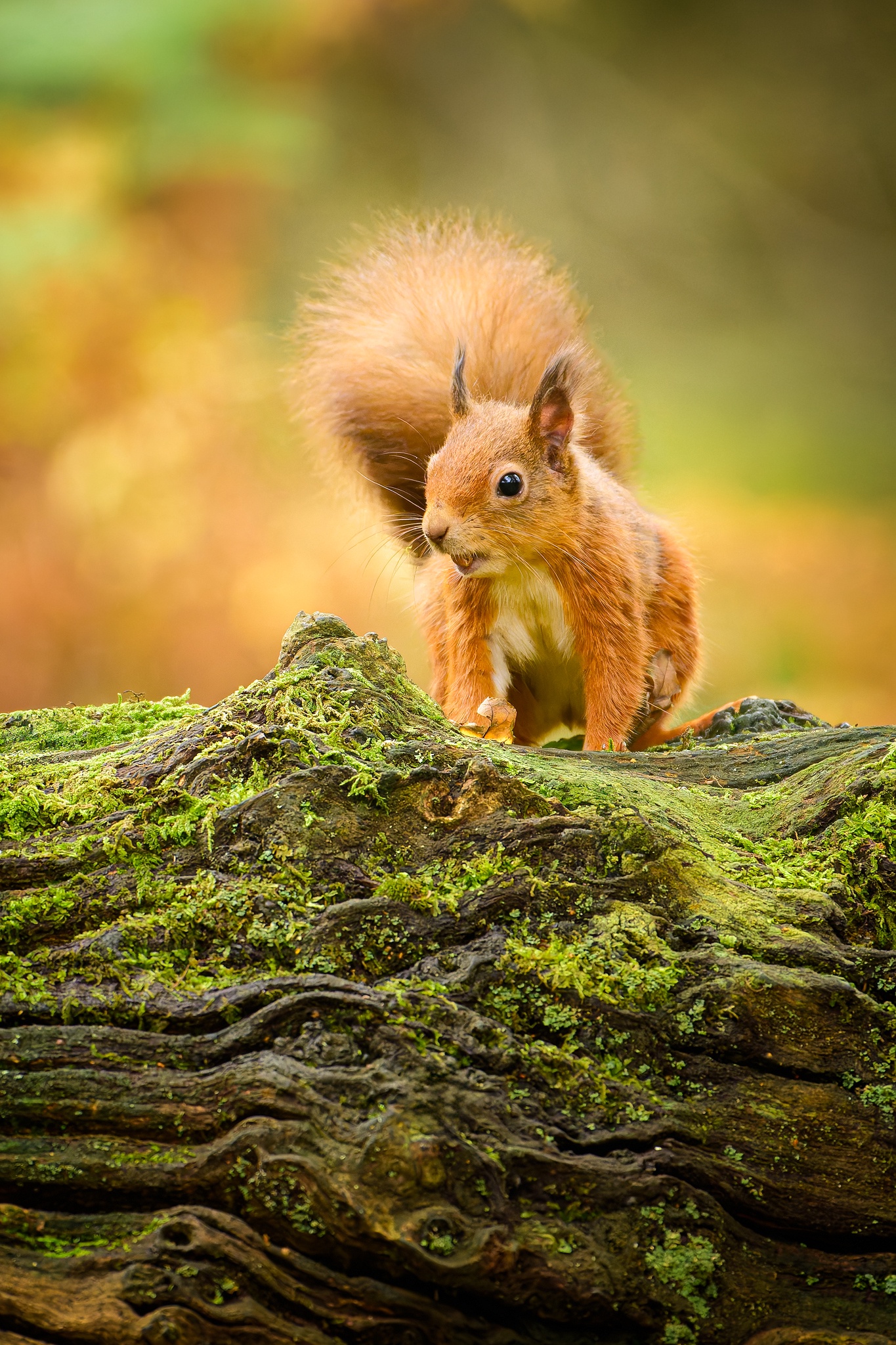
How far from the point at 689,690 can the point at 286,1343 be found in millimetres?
1473

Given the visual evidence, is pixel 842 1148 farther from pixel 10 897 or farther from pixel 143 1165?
pixel 10 897

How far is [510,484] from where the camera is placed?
5.18ft

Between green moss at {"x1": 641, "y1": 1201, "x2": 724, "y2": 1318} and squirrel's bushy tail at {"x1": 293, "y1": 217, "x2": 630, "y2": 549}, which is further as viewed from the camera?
squirrel's bushy tail at {"x1": 293, "y1": 217, "x2": 630, "y2": 549}

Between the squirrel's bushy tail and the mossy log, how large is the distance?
3.24 feet

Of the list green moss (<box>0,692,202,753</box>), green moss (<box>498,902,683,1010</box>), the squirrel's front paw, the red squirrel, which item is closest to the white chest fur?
the red squirrel

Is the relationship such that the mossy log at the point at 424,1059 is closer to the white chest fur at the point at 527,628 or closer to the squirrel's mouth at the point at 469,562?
the squirrel's mouth at the point at 469,562

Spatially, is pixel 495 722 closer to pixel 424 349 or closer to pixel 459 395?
pixel 459 395

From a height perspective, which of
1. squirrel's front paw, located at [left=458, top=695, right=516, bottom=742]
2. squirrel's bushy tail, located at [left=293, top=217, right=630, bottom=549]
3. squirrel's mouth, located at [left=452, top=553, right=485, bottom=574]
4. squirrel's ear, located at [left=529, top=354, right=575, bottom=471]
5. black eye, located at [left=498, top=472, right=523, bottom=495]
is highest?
squirrel's bushy tail, located at [left=293, top=217, right=630, bottom=549]

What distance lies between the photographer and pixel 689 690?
2016mm

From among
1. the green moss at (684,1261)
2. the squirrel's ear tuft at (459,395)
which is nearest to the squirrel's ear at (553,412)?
the squirrel's ear tuft at (459,395)

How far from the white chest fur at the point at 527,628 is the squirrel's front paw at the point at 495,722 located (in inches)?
4.4

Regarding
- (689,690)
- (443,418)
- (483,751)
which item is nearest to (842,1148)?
(483,751)

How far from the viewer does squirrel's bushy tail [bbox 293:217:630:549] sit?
202 cm

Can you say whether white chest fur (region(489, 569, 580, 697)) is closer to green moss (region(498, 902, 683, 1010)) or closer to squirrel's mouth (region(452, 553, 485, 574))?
squirrel's mouth (region(452, 553, 485, 574))
